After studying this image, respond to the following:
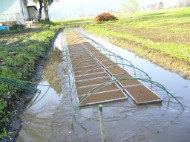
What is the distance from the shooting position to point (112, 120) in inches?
280

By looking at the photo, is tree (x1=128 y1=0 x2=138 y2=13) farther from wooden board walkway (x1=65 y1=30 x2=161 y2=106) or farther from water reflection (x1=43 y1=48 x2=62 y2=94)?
wooden board walkway (x1=65 y1=30 x2=161 y2=106)

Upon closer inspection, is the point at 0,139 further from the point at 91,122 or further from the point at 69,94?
the point at 69,94

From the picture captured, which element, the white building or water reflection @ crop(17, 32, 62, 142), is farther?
the white building

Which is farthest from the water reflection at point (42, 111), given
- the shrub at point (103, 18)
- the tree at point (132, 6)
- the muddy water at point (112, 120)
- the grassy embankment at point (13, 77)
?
the tree at point (132, 6)

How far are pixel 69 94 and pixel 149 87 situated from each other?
8.06 ft

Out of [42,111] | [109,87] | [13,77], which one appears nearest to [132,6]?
[13,77]

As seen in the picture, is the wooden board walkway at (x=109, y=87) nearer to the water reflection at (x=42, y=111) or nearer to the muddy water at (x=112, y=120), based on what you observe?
the muddy water at (x=112, y=120)

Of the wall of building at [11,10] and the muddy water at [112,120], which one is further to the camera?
the wall of building at [11,10]

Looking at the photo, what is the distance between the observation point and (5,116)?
7.55 m

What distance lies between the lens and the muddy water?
6.28 metres

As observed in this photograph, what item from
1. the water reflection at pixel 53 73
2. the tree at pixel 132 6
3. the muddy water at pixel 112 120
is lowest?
the water reflection at pixel 53 73

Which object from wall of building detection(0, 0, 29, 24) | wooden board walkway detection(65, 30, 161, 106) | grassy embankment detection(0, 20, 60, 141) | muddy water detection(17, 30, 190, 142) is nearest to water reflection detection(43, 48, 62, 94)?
grassy embankment detection(0, 20, 60, 141)

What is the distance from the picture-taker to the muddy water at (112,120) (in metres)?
6.28

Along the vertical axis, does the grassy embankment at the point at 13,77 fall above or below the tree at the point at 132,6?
below
